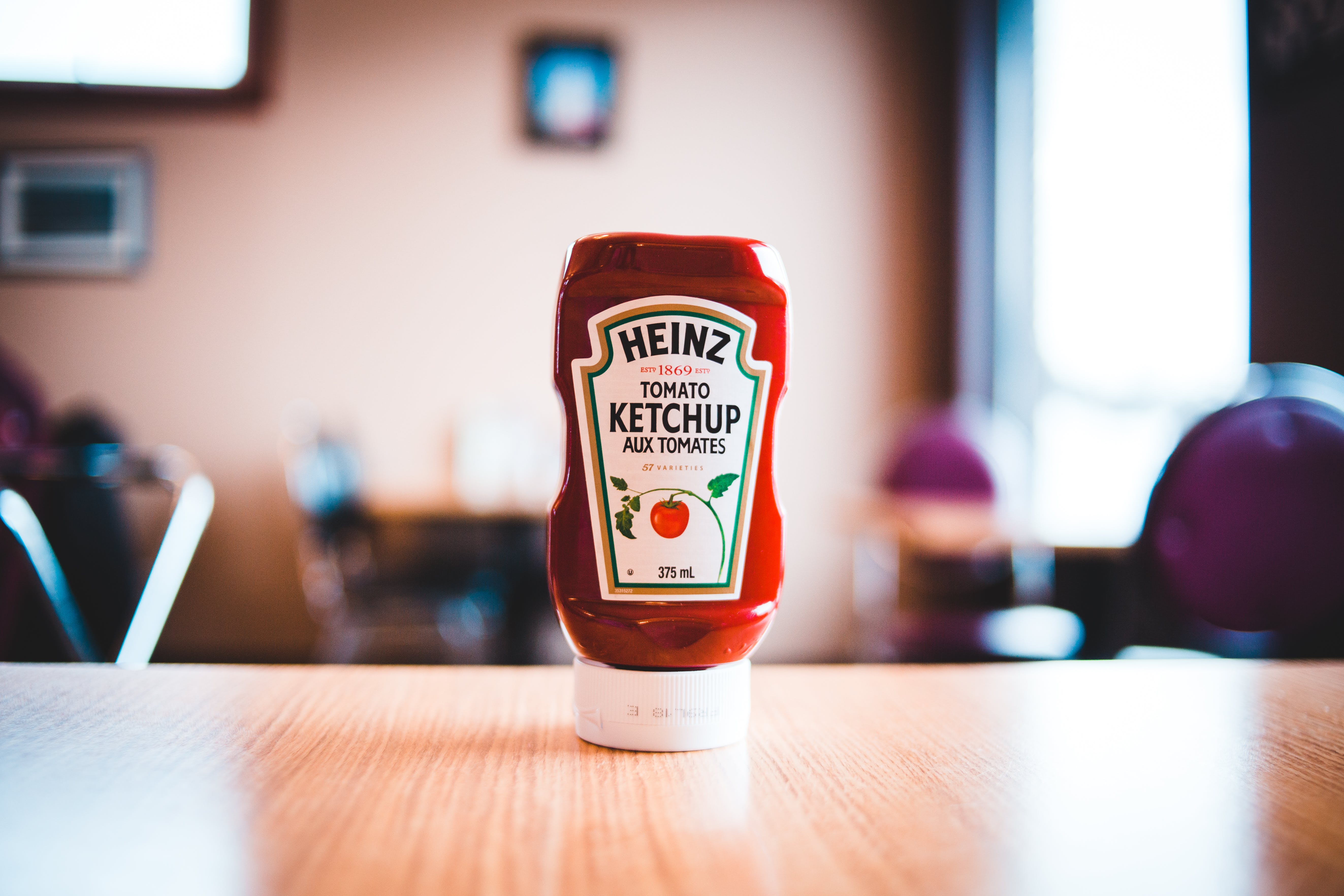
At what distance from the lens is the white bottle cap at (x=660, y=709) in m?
0.39

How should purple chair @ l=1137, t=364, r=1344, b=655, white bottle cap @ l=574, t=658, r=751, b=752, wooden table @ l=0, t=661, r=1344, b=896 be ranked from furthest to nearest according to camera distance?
purple chair @ l=1137, t=364, r=1344, b=655, white bottle cap @ l=574, t=658, r=751, b=752, wooden table @ l=0, t=661, r=1344, b=896

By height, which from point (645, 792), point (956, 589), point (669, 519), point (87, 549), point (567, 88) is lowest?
point (956, 589)

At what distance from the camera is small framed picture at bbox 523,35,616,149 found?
3.59m

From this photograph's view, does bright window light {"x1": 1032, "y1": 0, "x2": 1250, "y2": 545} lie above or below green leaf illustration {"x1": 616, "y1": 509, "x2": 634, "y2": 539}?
above

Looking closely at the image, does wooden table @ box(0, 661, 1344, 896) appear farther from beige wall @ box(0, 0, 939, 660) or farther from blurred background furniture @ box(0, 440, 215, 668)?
beige wall @ box(0, 0, 939, 660)

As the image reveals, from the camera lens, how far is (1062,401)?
117 inches

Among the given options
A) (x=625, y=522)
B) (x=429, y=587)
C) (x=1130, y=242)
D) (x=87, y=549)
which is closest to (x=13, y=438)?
(x=87, y=549)

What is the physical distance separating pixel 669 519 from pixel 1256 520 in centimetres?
120

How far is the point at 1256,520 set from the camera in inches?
48.8

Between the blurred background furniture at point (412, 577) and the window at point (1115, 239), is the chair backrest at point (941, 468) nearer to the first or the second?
the window at point (1115, 239)

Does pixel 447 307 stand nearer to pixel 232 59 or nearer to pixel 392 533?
pixel 392 533

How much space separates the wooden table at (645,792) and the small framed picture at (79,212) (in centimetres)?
373

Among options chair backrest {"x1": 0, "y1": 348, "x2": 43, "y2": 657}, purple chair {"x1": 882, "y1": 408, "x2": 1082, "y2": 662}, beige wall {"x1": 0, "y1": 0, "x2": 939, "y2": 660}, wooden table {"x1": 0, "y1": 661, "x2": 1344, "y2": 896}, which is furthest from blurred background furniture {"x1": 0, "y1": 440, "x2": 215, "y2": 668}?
purple chair {"x1": 882, "y1": 408, "x2": 1082, "y2": 662}

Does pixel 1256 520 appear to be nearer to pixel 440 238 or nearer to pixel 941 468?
pixel 941 468
